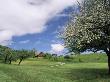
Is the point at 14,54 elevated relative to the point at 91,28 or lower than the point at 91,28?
elevated

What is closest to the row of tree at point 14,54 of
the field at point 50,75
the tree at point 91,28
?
the field at point 50,75

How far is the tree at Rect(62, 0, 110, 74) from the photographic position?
50906 millimetres

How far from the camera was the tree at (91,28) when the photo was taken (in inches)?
2004

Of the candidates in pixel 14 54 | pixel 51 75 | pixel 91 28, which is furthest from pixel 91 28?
pixel 14 54

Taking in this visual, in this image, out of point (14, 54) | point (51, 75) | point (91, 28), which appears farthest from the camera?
point (14, 54)

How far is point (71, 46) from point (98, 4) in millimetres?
9192

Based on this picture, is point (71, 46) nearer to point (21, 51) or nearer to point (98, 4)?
point (98, 4)

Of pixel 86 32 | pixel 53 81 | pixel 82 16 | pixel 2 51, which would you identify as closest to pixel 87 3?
pixel 82 16

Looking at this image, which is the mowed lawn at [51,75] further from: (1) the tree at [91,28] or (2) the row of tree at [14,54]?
(2) the row of tree at [14,54]

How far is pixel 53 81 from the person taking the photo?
41.4 meters

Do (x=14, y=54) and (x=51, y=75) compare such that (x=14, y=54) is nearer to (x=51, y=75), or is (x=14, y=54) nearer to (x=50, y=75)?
(x=51, y=75)

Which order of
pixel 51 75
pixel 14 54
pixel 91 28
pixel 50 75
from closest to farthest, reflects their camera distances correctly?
pixel 91 28
pixel 50 75
pixel 51 75
pixel 14 54

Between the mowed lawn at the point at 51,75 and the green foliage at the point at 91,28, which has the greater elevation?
the green foliage at the point at 91,28

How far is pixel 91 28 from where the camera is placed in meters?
51.7
